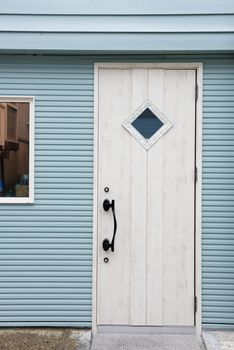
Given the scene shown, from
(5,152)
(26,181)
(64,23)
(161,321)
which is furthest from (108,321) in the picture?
(64,23)

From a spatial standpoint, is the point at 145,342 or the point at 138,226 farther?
the point at 138,226

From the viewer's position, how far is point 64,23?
4270 millimetres

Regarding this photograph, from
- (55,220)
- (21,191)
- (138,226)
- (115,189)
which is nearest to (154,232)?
(138,226)

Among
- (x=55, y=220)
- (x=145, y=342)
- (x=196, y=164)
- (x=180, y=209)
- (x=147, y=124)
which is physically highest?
(x=147, y=124)

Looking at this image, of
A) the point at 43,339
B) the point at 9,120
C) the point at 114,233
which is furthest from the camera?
the point at 9,120

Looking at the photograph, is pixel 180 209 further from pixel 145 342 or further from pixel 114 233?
pixel 145 342

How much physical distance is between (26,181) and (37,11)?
→ 1.60 m

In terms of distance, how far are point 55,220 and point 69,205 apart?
0.20m

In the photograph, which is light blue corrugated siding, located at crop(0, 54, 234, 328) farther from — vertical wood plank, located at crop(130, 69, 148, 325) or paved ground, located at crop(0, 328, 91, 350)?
vertical wood plank, located at crop(130, 69, 148, 325)

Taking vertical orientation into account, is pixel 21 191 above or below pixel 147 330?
above

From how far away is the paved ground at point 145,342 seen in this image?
4.05m

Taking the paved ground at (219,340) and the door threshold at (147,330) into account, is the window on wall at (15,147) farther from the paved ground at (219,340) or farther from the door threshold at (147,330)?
the paved ground at (219,340)

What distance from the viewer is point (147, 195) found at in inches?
173

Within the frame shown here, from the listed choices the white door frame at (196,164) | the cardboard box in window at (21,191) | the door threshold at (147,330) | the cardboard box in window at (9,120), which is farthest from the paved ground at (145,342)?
the cardboard box in window at (9,120)
